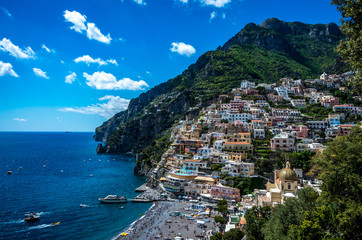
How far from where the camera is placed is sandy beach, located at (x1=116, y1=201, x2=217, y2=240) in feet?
132

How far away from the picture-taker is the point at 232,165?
199ft

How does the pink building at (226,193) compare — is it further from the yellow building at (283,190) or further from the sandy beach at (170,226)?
the yellow building at (283,190)

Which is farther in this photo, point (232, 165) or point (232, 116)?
point (232, 116)

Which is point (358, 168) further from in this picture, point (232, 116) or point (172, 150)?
point (232, 116)

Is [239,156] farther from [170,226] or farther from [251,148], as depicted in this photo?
[170,226]

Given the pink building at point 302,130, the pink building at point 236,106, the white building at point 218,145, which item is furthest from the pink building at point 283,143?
the pink building at point 236,106

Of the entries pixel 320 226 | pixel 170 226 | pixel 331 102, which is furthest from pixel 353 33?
pixel 331 102

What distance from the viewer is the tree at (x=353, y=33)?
13.2 metres

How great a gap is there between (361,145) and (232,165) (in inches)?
1759

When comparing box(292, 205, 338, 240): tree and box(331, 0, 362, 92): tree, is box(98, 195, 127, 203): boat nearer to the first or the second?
box(292, 205, 338, 240): tree

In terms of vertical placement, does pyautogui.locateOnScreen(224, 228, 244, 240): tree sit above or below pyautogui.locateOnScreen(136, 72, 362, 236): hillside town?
below

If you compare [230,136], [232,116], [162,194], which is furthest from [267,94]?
[162,194]

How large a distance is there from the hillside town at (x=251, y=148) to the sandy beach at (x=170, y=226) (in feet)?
11.8

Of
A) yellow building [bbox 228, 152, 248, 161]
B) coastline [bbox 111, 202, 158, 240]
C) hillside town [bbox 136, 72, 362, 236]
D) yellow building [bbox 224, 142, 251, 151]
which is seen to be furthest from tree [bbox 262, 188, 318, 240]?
yellow building [bbox 224, 142, 251, 151]
